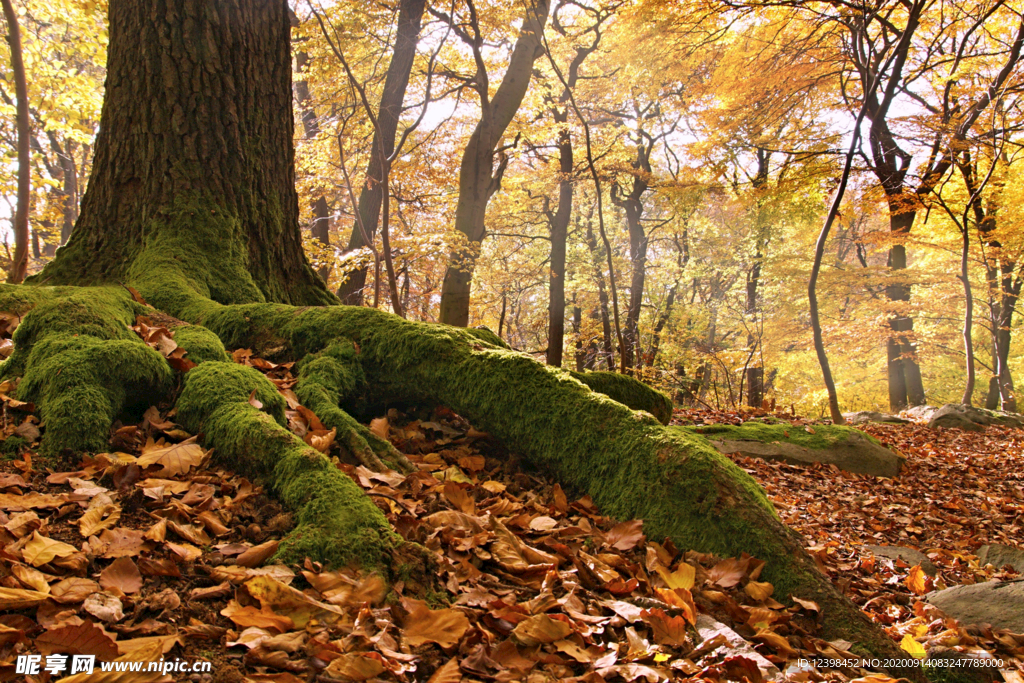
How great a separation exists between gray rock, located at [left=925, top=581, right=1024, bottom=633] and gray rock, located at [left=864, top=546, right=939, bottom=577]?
2.36 feet

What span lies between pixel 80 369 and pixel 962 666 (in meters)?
3.59

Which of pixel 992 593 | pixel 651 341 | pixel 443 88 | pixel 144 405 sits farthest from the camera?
pixel 651 341

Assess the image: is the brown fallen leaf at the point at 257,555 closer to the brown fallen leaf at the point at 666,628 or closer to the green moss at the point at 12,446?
the green moss at the point at 12,446

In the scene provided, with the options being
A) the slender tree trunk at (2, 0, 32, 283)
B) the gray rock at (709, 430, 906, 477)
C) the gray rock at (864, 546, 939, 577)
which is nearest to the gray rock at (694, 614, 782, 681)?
the gray rock at (864, 546, 939, 577)

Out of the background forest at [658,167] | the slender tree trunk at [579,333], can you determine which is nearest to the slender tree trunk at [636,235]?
the background forest at [658,167]

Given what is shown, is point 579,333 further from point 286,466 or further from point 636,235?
point 286,466

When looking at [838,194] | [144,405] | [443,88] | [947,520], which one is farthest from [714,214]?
[144,405]

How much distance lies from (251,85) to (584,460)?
367cm

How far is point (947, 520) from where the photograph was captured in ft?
15.3

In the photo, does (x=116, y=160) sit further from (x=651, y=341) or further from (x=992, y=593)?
(x=651, y=341)

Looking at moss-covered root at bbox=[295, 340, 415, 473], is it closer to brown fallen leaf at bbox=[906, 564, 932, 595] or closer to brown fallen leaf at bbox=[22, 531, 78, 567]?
brown fallen leaf at bbox=[22, 531, 78, 567]

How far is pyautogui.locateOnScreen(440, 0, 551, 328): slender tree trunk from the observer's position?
10188 mm

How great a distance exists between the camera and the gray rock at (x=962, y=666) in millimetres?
2119

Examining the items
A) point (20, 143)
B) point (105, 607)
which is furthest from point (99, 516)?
point (20, 143)
